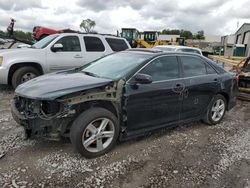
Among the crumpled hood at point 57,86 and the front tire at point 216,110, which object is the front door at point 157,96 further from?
the front tire at point 216,110

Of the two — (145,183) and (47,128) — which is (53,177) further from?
(145,183)

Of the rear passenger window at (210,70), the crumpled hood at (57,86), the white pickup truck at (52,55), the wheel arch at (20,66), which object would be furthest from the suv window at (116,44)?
the crumpled hood at (57,86)

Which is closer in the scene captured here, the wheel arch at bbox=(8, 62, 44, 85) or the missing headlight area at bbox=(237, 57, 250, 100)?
the wheel arch at bbox=(8, 62, 44, 85)

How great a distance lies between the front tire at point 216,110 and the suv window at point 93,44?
459 centimetres

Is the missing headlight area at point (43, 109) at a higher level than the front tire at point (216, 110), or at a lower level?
higher

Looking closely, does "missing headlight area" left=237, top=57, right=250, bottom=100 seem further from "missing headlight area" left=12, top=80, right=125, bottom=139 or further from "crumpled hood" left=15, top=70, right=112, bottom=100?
"missing headlight area" left=12, top=80, right=125, bottom=139

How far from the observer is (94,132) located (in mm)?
3668

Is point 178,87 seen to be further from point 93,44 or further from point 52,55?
point 93,44

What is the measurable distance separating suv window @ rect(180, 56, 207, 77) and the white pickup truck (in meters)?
4.25

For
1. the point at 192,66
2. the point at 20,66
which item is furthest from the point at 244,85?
the point at 20,66

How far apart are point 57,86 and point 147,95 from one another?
1374 mm

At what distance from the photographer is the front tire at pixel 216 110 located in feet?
17.3

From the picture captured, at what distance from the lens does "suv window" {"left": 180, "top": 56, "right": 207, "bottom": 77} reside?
4743 mm

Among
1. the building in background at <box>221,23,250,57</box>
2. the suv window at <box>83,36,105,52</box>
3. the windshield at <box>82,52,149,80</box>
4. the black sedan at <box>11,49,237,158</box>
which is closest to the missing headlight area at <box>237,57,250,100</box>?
the black sedan at <box>11,49,237,158</box>
